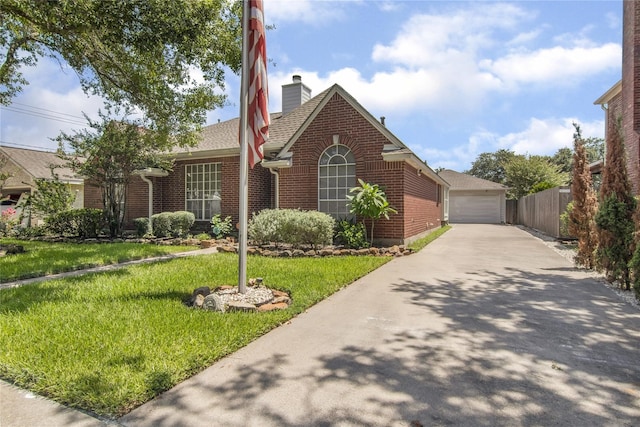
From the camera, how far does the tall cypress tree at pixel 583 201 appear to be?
8.23 meters

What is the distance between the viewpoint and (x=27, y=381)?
3037 millimetres

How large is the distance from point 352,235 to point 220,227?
5170 mm

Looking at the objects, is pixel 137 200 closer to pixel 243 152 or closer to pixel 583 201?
pixel 243 152

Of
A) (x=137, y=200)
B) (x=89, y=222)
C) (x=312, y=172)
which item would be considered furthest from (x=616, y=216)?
(x=137, y=200)

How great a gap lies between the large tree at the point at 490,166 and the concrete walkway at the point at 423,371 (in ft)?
182

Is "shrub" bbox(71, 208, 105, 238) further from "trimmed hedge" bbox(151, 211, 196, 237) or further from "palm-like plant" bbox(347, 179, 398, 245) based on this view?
"palm-like plant" bbox(347, 179, 398, 245)

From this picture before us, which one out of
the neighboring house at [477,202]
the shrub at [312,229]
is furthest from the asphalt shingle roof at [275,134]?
the neighboring house at [477,202]

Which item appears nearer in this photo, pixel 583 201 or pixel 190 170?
pixel 583 201

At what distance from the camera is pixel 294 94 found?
56.6ft

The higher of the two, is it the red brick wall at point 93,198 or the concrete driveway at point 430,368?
the red brick wall at point 93,198

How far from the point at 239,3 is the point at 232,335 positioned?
27.8ft

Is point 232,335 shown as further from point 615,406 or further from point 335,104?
point 335,104

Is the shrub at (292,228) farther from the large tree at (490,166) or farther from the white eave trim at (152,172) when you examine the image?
the large tree at (490,166)

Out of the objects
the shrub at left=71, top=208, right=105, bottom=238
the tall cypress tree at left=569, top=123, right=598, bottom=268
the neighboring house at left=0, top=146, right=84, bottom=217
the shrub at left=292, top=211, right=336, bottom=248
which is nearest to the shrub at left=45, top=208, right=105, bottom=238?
the shrub at left=71, top=208, right=105, bottom=238
